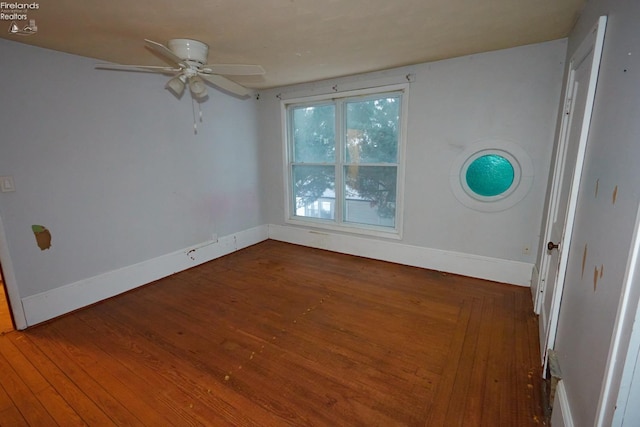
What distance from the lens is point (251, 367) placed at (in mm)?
1931

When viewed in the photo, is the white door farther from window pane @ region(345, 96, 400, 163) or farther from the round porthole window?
window pane @ region(345, 96, 400, 163)

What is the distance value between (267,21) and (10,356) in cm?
307

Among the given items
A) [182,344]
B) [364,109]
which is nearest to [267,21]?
[364,109]

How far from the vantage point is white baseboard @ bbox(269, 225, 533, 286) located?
9.91 feet

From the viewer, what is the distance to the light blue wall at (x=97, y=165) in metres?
2.30

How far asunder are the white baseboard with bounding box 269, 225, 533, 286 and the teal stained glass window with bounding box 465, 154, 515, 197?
0.76m

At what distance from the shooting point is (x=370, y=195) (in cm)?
387

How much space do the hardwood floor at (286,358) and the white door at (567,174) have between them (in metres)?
0.38

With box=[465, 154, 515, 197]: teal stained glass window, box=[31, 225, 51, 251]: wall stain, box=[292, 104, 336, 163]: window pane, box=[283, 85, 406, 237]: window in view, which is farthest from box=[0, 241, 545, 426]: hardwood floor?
box=[292, 104, 336, 163]: window pane

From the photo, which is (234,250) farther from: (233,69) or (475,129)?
(475,129)

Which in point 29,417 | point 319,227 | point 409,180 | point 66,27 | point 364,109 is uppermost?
point 66,27

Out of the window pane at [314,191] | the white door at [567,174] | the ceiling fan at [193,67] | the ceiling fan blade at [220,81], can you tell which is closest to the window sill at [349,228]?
the window pane at [314,191]

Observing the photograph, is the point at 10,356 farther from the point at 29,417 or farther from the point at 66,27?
the point at 66,27

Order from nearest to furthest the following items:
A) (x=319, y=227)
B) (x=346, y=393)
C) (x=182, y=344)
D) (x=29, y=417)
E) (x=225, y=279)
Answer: (x=29, y=417), (x=346, y=393), (x=182, y=344), (x=225, y=279), (x=319, y=227)
